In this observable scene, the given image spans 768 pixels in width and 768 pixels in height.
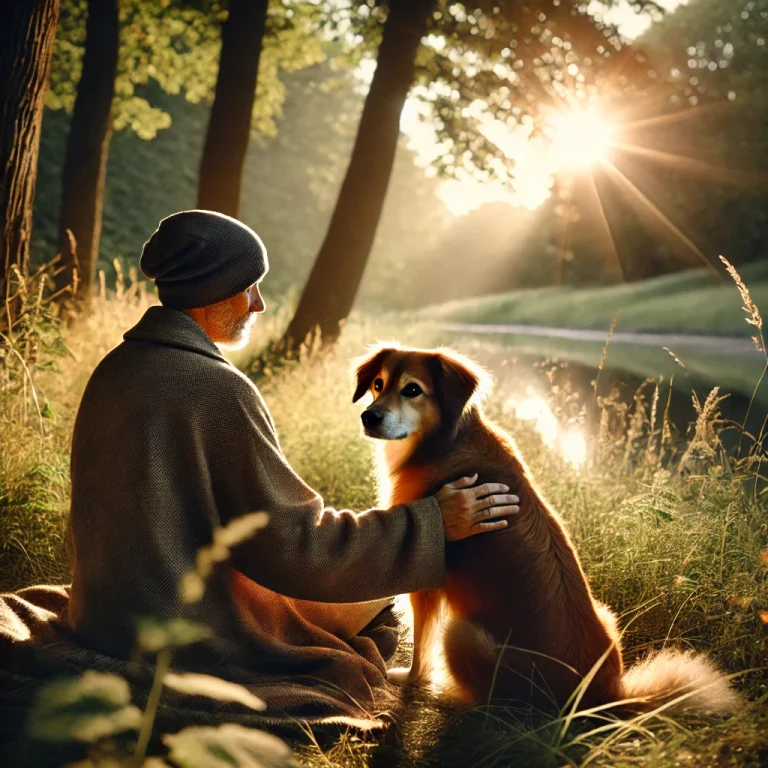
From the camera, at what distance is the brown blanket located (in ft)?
8.61

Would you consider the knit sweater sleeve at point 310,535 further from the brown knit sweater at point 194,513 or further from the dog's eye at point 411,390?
the dog's eye at point 411,390

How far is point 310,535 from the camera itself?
8.77 ft

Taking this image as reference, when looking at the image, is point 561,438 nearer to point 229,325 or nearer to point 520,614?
point 520,614

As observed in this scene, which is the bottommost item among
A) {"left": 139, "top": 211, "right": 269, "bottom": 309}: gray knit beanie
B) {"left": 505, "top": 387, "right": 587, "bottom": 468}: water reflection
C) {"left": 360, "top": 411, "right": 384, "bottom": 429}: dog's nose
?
{"left": 505, "top": 387, "right": 587, "bottom": 468}: water reflection

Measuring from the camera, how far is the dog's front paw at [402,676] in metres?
3.29

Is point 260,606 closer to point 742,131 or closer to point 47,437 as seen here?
point 47,437

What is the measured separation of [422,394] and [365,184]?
6.21 metres

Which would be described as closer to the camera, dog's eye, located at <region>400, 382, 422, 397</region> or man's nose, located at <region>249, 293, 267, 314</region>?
man's nose, located at <region>249, 293, 267, 314</region>

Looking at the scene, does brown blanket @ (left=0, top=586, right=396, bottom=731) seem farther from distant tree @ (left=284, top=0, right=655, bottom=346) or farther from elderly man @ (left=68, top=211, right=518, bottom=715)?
distant tree @ (left=284, top=0, right=655, bottom=346)

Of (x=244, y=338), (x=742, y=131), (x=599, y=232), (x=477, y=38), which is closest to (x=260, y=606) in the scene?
(x=244, y=338)

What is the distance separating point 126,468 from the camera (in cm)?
264

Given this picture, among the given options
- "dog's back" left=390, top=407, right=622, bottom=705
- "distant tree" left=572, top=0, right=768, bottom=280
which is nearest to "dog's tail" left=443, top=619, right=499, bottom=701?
"dog's back" left=390, top=407, right=622, bottom=705

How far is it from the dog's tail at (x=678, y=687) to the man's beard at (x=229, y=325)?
1910mm

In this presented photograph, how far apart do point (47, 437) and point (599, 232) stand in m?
30.5
